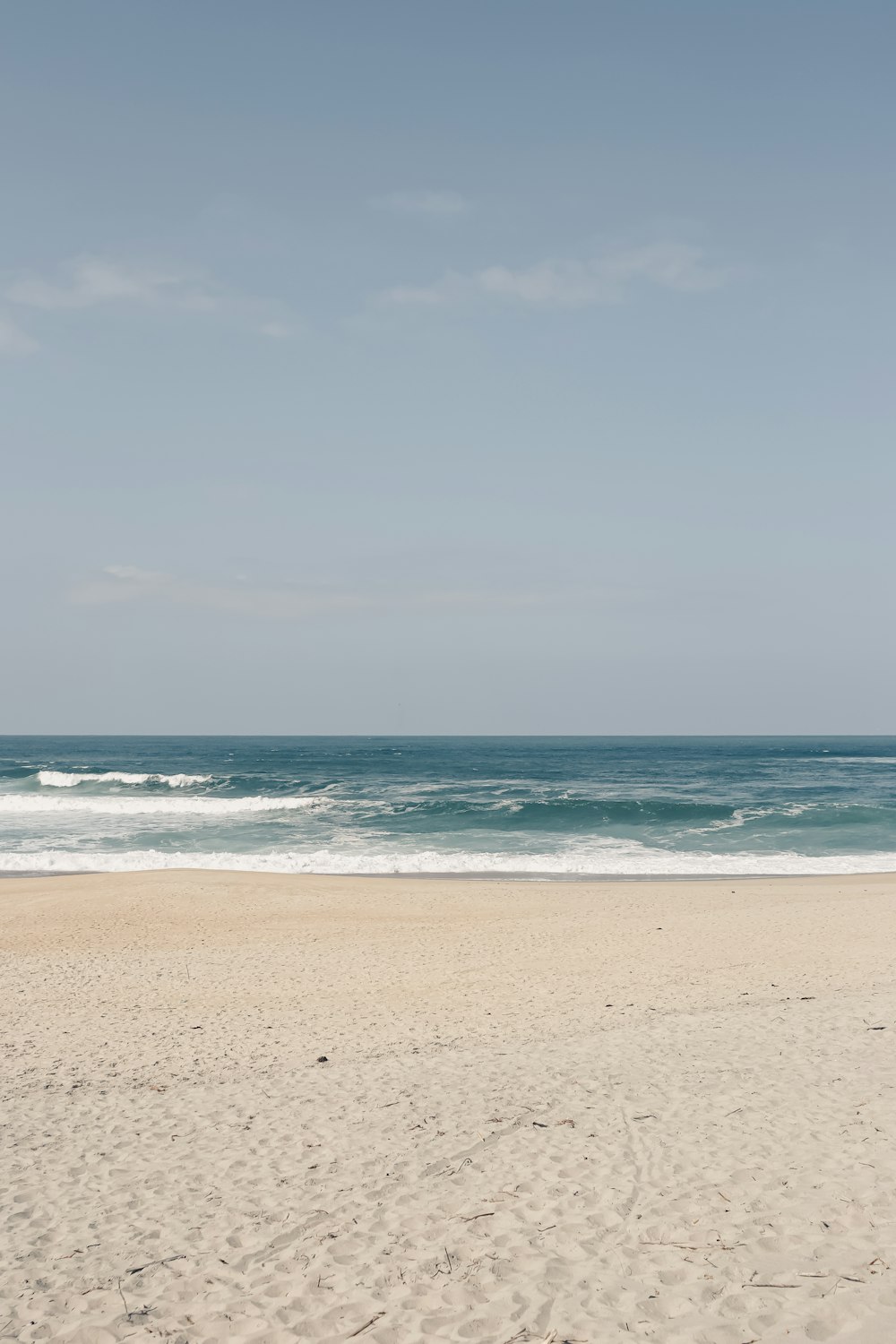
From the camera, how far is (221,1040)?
9.89 metres

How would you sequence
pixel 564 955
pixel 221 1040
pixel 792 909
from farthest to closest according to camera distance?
pixel 792 909 → pixel 564 955 → pixel 221 1040

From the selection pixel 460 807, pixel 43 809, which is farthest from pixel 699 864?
pixel 43 809

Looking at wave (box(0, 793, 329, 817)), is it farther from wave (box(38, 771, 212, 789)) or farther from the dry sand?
the dry sand

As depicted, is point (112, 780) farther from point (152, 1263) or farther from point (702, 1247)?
point (702, 1247)

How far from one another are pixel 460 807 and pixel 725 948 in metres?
27.7

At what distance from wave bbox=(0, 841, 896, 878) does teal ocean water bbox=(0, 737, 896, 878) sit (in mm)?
85

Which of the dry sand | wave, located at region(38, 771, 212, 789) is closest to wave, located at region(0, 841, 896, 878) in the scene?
the dry sand

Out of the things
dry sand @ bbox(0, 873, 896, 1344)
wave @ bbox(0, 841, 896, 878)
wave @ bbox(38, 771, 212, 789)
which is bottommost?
wave @ bbox(38, 771, 212, 789)

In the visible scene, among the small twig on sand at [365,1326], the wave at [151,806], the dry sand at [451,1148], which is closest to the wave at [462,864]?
the dry sand at [451,1148]

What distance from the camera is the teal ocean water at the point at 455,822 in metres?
27.9

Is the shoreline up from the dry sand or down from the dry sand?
down

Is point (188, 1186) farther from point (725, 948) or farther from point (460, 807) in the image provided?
point (460, 807)

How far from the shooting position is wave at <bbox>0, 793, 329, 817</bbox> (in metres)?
42.7

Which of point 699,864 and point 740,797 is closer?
point 699,864
